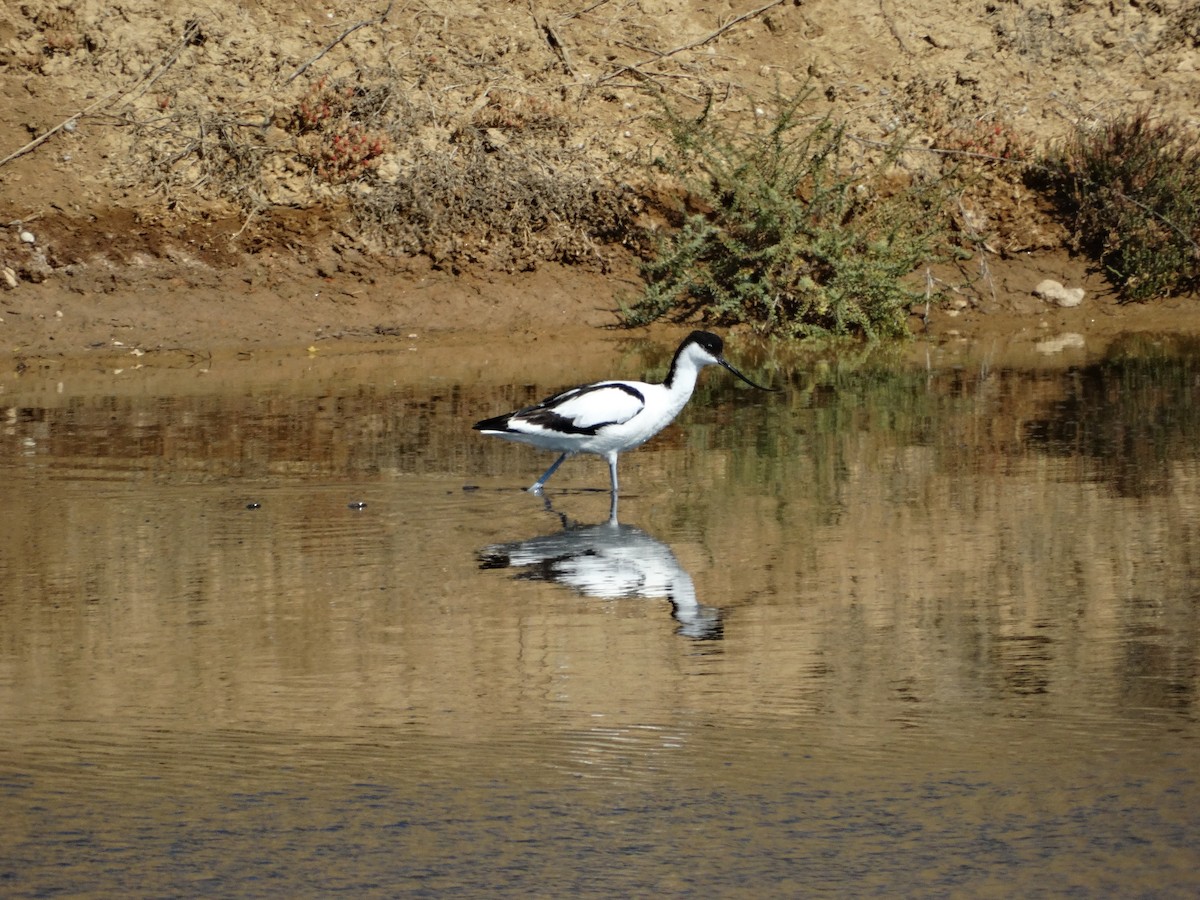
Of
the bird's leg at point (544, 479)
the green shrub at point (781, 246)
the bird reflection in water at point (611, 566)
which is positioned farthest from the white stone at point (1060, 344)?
the bird reflection in water at point (611, 566)

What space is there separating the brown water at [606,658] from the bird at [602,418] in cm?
33

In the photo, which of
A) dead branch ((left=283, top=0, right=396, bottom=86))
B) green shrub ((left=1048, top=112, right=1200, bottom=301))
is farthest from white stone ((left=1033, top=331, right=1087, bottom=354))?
dead branch ((left=283, top=0, right=396, bottom=86))

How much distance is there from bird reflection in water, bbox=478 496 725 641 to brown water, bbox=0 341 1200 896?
0.09ft

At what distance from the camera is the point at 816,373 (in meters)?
15.2

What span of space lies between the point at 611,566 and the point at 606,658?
1.66 m

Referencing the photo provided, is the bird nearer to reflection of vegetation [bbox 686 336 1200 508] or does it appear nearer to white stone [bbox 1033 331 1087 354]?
reflection of vegetation [bbox 686 336 1200 508]

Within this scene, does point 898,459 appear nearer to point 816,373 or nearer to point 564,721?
point 816,373

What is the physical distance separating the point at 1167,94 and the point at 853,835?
54.8ft

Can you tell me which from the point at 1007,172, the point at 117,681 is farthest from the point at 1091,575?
the point at 1007,172

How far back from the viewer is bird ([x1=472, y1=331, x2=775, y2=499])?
10.6 m

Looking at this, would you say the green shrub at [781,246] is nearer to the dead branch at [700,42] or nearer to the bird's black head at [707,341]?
the dead branch at [700,42]

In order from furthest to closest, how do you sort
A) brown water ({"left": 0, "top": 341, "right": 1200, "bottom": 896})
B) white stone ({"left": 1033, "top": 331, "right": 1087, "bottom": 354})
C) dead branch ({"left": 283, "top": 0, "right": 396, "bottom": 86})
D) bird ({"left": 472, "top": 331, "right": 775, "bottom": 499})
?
1. dead branch ({"left": 283, "top": 0, "right": 396, "bottom": 86})
2. white stone ({"left": 1033, "top": 331, "right": 1087, "bottom": 354})
3. bird ({"left": 472, "top": 331, "right": 775, "bottom": 499})
4. brown water ({"left": 0, "top": 341, "right": 1200, "bottom": 896})

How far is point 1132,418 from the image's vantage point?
12.9 m

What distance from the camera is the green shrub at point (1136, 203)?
18.2m
